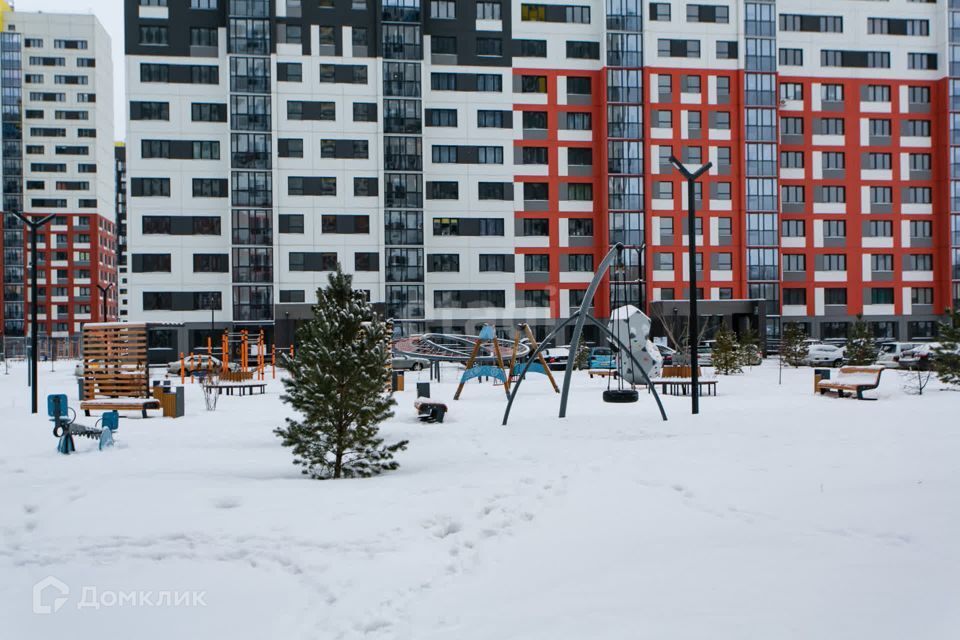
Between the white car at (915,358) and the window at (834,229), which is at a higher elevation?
the window at (834,229)

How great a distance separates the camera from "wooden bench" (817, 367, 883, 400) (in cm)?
2167

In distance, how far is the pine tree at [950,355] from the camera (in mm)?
21969

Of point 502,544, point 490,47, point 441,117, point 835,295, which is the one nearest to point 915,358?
point 835,295

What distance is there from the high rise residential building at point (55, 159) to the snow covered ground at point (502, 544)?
108 meters

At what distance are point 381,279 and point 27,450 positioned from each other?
43981 millimetres

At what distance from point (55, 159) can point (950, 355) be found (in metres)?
114

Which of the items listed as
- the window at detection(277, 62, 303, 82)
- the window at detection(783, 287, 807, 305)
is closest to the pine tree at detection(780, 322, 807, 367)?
the window at detection(783, 287, 807, 305)

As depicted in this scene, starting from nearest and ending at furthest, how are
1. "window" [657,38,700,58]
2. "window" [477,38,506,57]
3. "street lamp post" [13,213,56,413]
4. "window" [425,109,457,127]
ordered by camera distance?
1. "street lamp post" [13,213,56,413]
2. "window" [425,109,457,127]
3. "window" [477,38,506,57]
4. "window" [657,38,700,58]

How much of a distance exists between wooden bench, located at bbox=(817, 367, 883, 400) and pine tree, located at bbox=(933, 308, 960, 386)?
74.5 inches

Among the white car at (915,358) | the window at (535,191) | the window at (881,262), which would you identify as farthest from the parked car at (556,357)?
the window at (881,262)

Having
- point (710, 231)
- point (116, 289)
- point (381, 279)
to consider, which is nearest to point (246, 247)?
point (381, 279)

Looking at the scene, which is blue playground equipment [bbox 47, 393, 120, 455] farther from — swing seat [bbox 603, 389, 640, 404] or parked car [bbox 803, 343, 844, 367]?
parked car [bbox 803, 343, 844, 367]

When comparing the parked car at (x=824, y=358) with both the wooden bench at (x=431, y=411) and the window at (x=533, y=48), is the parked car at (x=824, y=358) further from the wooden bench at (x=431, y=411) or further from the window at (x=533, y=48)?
the window at (x=533, y=48)

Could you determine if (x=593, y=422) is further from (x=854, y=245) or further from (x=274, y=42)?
(x=854, y=245)
